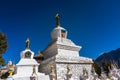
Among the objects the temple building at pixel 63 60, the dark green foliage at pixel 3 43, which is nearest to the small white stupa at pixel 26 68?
the temple building at pixel 63 60

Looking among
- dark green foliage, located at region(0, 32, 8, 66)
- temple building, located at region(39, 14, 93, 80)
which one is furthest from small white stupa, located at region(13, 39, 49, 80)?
dark green foliage, located at region(0, 32, 8, 66)

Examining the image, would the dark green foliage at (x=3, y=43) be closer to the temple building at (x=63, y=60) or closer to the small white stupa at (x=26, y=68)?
the small white stupa at (x=26, y=68)

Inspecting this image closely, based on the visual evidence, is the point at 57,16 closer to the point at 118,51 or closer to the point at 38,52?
the point at 38,52

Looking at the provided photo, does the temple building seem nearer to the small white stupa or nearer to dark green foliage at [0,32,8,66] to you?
the small white stupa

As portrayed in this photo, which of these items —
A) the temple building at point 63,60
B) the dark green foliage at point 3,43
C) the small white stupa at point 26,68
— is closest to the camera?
the small white stupa at point 26,68

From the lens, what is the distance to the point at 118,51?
174 m

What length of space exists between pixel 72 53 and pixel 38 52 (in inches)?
257

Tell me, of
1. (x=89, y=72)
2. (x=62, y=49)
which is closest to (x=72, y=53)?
(x=62, y=49)

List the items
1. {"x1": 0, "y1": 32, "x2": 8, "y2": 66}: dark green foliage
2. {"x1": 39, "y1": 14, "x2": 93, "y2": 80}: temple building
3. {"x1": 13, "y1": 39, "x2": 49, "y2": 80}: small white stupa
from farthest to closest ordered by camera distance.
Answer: {"x1": 0, "y1": 32, "x2": 8, "y2": 66}: dark green foliage < {"x1": 39, "y1": 14, "x2": 93, "y2": 80}: temple building < {"x1": 13, "y1": 39, "x2": 49, "y2": 80}: small white stupa

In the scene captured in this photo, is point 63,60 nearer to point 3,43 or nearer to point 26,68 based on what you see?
point 26,68

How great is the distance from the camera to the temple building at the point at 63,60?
698 inches

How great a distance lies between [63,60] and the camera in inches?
727

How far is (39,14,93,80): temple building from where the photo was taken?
698 inches

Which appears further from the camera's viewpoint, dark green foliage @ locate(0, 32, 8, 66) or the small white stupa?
dark green foliage @ locate(0, 32, 8, 66)
